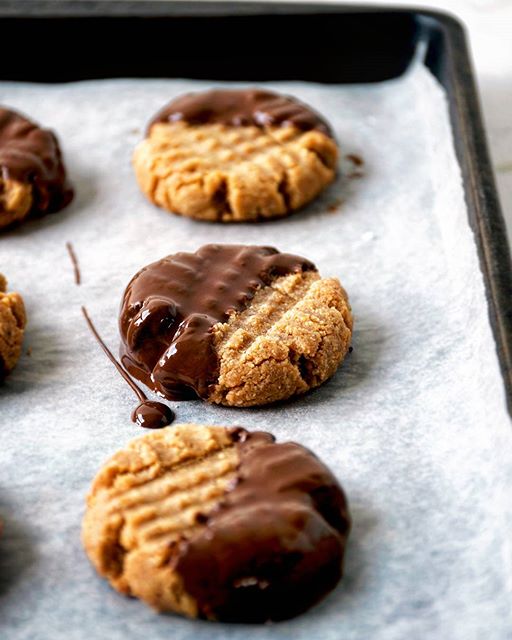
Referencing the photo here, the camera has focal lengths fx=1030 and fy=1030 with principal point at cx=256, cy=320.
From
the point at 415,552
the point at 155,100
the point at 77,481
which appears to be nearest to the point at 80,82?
the point at 155,100

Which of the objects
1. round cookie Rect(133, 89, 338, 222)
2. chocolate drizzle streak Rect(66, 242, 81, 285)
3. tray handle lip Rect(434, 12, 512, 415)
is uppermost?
tray handle lip Rect(434, 12, 512, 415)

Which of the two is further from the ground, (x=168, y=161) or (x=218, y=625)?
(x=168, y=161)

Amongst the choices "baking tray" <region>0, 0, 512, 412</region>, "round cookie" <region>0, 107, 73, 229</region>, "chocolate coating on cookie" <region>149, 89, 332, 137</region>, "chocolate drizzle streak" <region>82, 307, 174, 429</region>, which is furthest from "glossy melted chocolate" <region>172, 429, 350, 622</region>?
"baking tray" <region>0, 0, 512, 412</region>

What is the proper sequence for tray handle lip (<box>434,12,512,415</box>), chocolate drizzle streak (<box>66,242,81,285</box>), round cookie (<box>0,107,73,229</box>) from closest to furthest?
tray handle lip (<box>434,12,512,415</box>) → chocolate drizzle streak (<box>66,242,81,285</box>) → round cookie (<box>0,107,73,229</box>)

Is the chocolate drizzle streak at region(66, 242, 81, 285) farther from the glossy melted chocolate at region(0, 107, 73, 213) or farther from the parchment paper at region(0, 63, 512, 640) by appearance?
the glossy melted chocolate at region(0, 107, 73, 213)

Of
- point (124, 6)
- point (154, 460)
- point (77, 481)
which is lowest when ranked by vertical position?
point (77, 481)

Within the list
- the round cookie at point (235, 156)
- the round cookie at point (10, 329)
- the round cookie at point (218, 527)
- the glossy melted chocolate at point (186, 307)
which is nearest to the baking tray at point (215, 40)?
the round cookie at point (235, 156)

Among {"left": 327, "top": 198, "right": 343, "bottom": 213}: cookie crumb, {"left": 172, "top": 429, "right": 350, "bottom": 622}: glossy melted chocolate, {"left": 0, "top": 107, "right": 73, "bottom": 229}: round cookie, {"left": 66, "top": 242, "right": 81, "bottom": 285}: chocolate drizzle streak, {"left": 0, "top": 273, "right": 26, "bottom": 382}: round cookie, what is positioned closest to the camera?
{"left": 172, "top": 429, "right": 350, "bottom": 622}: glossy melted chocolate

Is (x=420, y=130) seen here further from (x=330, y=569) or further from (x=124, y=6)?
(x=330, y=569)
